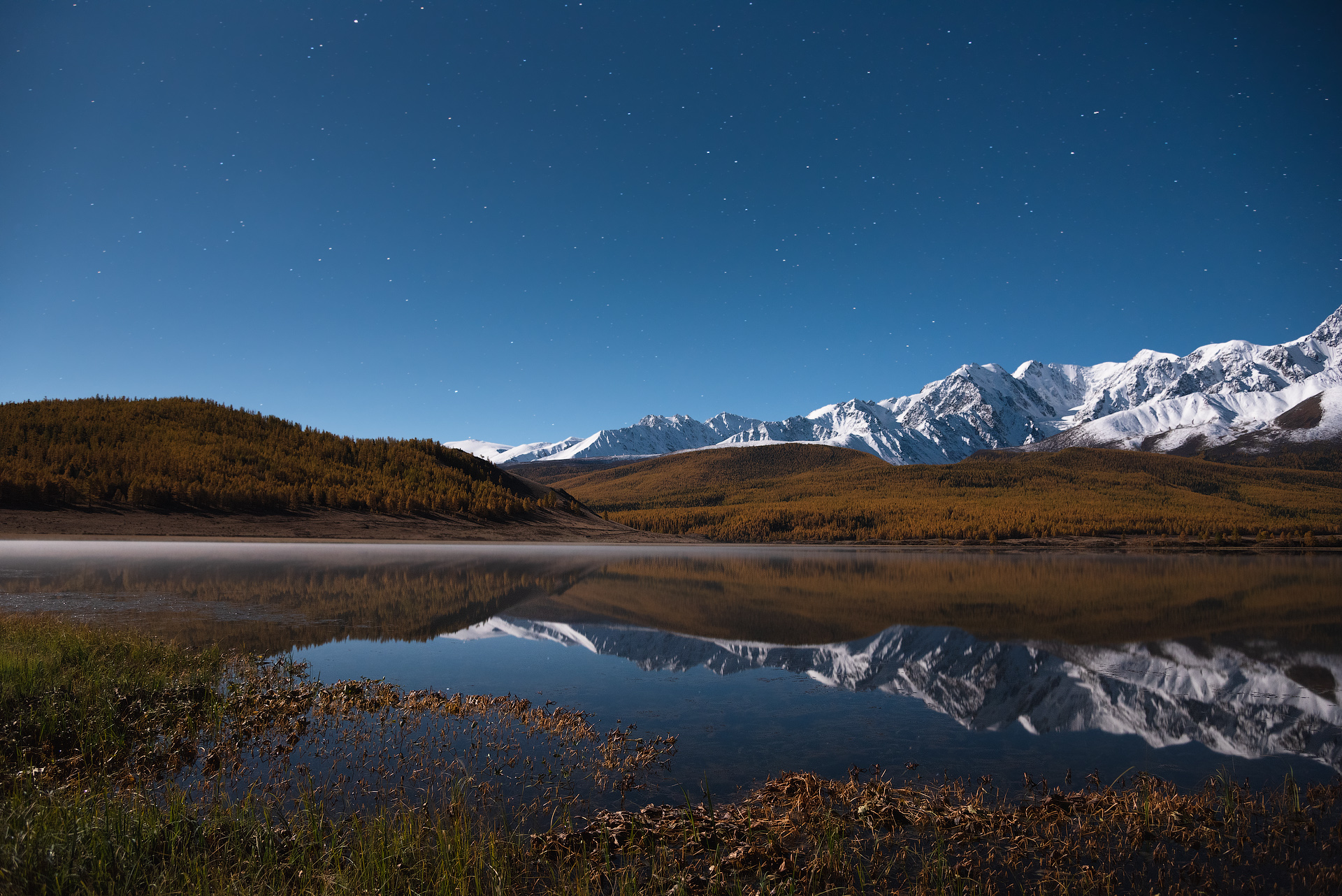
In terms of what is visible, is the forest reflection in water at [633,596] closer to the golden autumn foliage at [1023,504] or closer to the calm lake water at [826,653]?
the calm lake water at [826,653]

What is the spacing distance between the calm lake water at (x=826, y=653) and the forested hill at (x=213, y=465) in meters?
33.0

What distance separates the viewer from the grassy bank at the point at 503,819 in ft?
19.5

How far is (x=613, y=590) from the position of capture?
1404 inches

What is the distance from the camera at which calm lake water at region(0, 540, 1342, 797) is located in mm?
11172

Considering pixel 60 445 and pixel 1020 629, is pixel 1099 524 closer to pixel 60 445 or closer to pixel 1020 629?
pixel 1020 629

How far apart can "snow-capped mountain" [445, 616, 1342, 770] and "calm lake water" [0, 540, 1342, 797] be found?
87 millimetres

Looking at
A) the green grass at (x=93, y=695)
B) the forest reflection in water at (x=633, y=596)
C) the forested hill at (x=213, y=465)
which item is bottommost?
the forest reflection in water at (x=633, y=596)

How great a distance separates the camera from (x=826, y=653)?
64.0ft

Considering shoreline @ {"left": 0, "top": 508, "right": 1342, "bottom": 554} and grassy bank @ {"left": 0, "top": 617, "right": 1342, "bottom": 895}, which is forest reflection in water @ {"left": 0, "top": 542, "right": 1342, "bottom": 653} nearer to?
grassy bank @ {"left": 0, "top": 617, "right": 1342, "bottom": 895}

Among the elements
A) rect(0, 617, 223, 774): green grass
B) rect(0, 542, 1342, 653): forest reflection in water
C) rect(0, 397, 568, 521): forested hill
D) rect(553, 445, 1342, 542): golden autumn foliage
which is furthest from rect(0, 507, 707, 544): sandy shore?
rect(0, 617, 223, 774): green grass

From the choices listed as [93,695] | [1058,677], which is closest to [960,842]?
[1058,677]

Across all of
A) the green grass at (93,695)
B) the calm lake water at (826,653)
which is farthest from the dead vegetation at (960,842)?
the green grass at (93,695)

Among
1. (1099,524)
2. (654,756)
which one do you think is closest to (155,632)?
(654,756)

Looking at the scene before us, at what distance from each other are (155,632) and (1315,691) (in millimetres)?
29671
